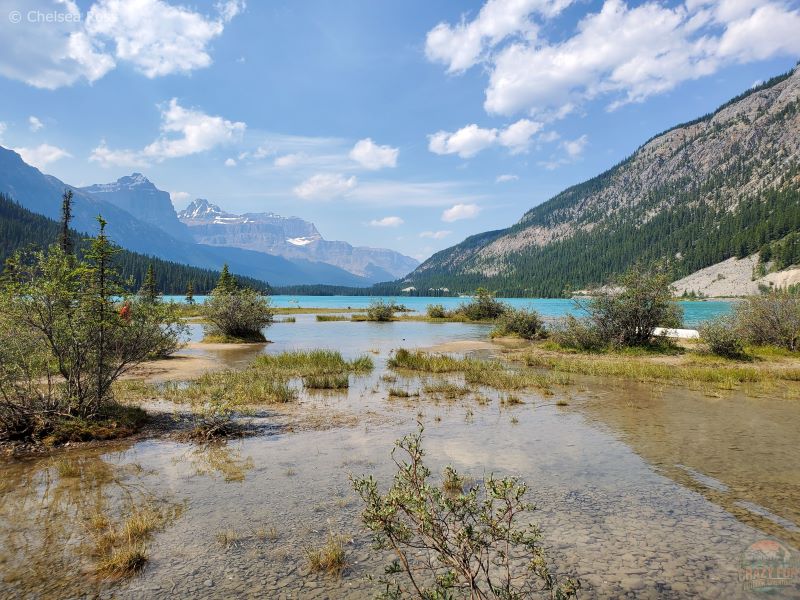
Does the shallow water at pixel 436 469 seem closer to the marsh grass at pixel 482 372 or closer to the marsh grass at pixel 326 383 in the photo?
the marsh grass at pixel 326 383

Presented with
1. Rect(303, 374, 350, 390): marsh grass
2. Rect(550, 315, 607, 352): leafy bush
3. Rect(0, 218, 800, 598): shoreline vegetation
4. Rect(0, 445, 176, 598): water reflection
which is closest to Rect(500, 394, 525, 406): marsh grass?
Rect(0, 218, 800, 598): shoreline vegetation

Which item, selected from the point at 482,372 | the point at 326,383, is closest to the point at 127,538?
the point at 326,383

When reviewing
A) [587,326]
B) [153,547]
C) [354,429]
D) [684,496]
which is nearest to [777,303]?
[587,326]

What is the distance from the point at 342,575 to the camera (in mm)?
6621

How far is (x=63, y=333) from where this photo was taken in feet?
43.7

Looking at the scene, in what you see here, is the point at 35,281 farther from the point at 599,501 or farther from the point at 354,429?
the point at 599,501

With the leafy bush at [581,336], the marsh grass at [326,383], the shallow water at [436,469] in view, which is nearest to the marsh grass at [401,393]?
the marsh grass at [326,383]

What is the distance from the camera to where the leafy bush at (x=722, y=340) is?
30172 mm

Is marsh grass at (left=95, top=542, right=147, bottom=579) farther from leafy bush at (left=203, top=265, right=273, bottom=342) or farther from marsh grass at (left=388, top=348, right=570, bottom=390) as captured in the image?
leafy bush at (left=203, top=265, right=273, bottom=342)

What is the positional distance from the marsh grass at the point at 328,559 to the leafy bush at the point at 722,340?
32140mm

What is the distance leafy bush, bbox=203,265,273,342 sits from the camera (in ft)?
141

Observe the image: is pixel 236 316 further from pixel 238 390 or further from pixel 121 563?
pixel 121 563

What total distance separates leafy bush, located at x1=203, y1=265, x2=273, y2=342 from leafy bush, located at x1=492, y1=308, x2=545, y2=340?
2448 centimetres

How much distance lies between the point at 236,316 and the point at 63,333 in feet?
99.6
